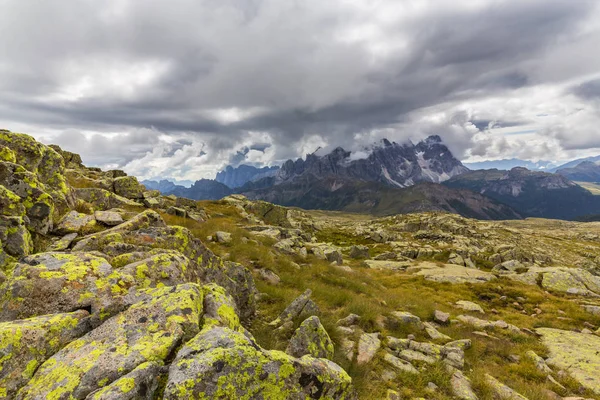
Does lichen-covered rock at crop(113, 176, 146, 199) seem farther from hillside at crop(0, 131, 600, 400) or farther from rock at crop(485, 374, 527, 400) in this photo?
rock at crop(485, 374, 527, 400)

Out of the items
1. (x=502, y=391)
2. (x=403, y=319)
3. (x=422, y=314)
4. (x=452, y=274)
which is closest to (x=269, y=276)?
(x=403, y=319)

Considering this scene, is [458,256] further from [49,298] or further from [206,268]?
[49,298]

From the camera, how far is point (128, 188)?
3891 cm

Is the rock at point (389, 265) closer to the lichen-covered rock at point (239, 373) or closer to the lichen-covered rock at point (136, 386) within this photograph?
the lichen-covered rock at point (239, 373)

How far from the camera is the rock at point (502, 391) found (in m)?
11.2

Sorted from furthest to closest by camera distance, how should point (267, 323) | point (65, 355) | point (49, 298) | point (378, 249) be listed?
point (378, 249) < point (267, 323) < point (49, 298) < point (65, 355)

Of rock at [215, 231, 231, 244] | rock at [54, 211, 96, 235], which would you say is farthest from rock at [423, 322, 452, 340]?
rock at [54, 211, 96, 235]

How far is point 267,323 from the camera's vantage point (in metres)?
13.8

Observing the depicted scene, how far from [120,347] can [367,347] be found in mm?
10478

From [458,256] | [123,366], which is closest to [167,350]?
[123,366]

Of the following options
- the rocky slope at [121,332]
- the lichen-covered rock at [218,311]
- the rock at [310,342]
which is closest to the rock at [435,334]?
the rock at [310,342]

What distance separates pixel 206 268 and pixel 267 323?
4054 mm

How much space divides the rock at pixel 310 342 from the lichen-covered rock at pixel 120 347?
3584 mm

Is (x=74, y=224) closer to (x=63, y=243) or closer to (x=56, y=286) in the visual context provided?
(x=63, y=243)
